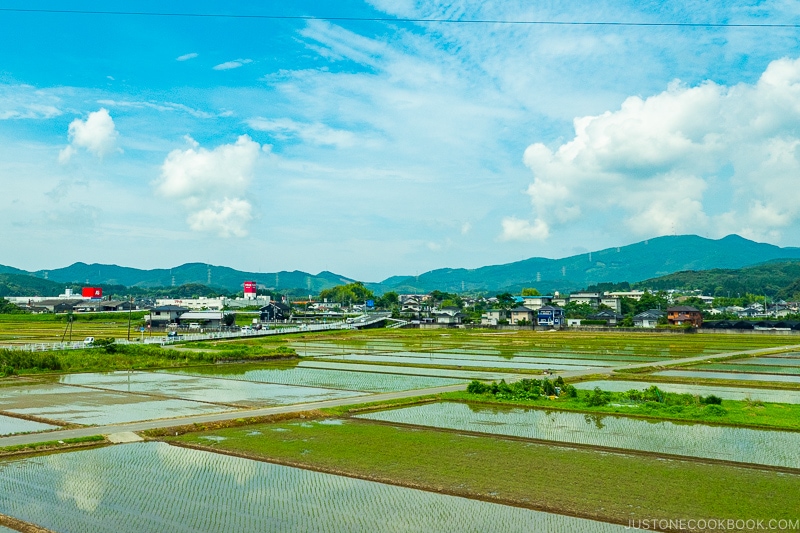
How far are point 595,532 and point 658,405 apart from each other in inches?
552

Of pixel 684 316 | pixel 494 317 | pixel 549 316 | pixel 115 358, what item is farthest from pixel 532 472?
pixel 494 317

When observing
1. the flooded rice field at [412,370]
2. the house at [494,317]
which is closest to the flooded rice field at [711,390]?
the flooded rice field at [412,370]

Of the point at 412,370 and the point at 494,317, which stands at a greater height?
the point at 494,317

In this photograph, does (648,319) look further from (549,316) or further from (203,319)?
(203,319)

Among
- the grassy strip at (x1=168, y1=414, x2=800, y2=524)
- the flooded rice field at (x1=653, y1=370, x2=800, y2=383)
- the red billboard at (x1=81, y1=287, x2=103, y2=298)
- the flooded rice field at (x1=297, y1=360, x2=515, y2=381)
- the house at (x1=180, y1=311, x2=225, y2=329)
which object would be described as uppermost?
the red billboard at (x1=81, y1=287, x2=103, y2=298)

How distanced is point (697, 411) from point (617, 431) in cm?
460

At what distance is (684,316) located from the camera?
94938mm

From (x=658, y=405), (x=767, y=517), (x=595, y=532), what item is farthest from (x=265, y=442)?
(x=658, y=405)

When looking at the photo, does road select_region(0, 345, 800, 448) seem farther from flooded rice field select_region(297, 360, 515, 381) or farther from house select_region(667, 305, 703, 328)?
house select_region(667, 305, 703, 328)

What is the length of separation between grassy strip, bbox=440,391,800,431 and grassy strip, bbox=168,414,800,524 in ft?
20.2

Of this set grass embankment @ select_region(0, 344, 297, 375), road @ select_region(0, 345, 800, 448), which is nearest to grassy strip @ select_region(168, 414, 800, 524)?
road @ select_region(0, 345, 800, 448)

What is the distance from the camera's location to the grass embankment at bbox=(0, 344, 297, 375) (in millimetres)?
36125

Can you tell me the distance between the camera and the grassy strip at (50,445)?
16.5 m

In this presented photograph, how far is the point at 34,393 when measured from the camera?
28.2m
